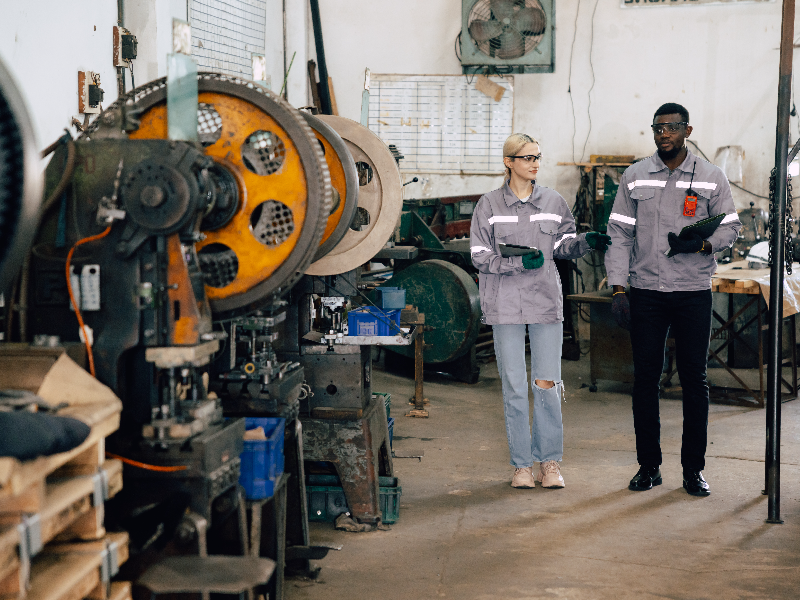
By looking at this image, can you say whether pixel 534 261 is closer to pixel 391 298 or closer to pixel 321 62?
pixel 391 298

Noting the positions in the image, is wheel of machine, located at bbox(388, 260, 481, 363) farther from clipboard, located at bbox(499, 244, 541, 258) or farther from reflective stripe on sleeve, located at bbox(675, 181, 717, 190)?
reflective stripe on sleeve, located at bbox(675, 181, 717, 190)

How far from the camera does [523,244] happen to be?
3.62 m

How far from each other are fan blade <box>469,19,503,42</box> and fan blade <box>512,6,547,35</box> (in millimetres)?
153

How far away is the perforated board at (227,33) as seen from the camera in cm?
543

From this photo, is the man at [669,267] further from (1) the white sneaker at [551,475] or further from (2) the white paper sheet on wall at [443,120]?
(2) the white paper sheet on wall at [443,120]

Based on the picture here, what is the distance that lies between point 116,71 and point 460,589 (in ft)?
10.6

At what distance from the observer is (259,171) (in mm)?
2324

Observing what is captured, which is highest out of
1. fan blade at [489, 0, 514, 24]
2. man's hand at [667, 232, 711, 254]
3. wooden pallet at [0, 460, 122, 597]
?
fan blade at [489, 0, 514, 24]

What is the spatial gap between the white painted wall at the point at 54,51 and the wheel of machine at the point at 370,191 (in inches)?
50.6

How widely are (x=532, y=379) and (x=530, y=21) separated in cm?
439

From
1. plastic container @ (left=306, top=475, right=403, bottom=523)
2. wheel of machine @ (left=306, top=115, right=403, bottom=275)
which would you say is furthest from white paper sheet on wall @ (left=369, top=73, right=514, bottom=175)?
plastic container @ (left=306, top=475, right=403, bottom=523)

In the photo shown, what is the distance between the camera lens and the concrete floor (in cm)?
274

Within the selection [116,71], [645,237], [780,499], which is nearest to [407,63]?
[116,71]

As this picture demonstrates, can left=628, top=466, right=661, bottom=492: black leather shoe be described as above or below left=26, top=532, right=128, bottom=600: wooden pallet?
below
